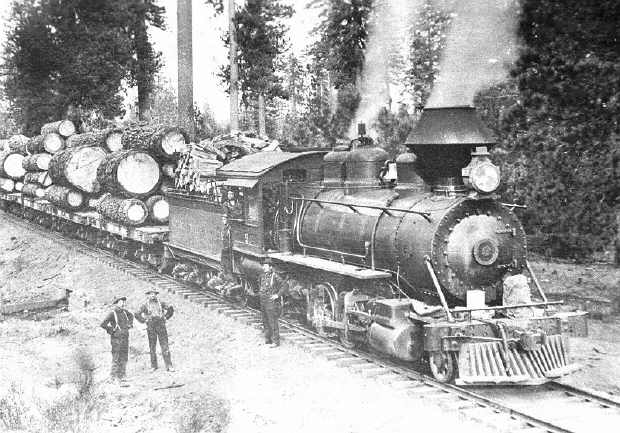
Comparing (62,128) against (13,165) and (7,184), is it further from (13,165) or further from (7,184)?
(7,184)

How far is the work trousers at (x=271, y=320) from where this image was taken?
10.2 metres

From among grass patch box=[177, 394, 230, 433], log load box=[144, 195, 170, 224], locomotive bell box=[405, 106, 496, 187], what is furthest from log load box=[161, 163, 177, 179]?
grass patch box=[177, 394, 230, 433]

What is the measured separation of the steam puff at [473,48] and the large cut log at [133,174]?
9.48 m

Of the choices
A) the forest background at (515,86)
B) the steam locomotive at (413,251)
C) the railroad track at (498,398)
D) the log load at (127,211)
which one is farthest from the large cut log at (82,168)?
the railroad track at (498,398)

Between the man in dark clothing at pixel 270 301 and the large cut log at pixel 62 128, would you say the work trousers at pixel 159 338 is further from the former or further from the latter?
the large cut log at pixel 62 128

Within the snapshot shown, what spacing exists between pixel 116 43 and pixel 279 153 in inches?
803

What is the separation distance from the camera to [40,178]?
25.5 meters

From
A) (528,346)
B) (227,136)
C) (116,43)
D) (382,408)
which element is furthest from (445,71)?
(116,43)

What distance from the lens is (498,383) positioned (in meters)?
7.63

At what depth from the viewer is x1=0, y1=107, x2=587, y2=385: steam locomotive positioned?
7910mm

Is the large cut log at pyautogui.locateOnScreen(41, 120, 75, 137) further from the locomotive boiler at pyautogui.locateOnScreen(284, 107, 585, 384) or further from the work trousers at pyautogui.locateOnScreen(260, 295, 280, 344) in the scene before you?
the locomotive boiler at pyautogui.locateOnScreen(284, 107, 585, 384)

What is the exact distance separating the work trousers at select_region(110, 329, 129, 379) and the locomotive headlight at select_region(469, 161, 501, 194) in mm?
5054

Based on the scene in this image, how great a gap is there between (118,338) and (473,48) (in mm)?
6300

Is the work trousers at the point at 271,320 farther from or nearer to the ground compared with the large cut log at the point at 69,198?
nearer to the ground
